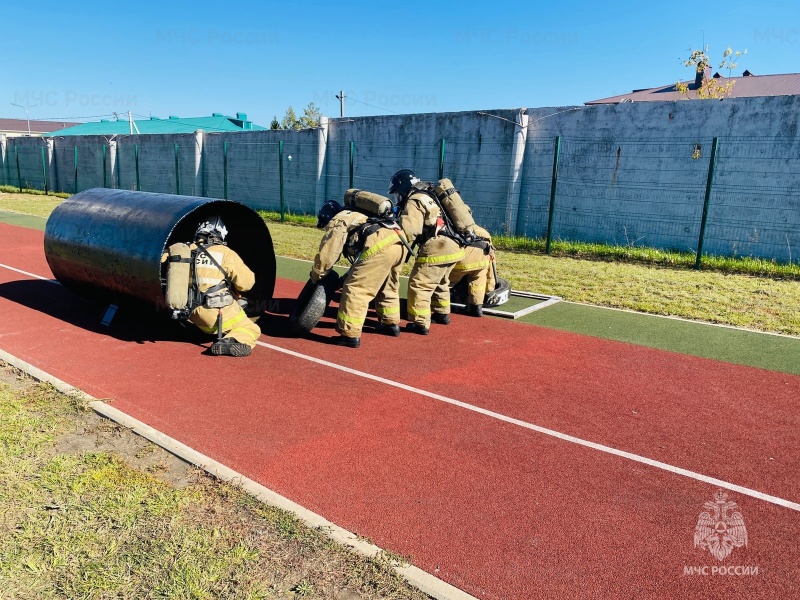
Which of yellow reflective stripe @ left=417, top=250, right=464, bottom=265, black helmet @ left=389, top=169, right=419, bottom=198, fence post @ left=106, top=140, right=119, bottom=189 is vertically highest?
fence post @ left=106, top=140, right=119, bottom=189

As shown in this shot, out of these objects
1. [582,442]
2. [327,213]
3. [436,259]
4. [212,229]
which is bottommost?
[582,442]

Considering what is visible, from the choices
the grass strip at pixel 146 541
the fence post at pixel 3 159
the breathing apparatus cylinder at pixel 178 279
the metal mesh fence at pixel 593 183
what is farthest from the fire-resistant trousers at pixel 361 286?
the fence post at pixel 3 159

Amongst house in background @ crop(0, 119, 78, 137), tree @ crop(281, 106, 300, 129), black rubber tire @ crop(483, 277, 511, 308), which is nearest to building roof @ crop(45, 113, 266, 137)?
tree @ crop(281, 106, 300, 129)

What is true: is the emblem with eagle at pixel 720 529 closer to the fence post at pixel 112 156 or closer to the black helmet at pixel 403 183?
the black helmet at pixel 403 183

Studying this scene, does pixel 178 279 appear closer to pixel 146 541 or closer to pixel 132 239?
pixel 132 239

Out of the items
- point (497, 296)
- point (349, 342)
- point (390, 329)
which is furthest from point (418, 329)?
point (497, 296)

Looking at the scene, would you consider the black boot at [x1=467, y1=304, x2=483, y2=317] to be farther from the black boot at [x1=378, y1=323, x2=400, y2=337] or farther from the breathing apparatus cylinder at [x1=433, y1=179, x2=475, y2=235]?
the black boot at [x1=378, y1=323, x2=400, y2=337]

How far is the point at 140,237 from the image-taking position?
6797 millimetres

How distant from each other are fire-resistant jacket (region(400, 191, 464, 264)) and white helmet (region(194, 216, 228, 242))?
2049 millimetres

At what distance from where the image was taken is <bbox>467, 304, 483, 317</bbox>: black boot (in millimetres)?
8672

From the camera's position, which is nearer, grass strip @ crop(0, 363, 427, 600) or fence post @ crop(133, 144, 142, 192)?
grass strip @ crop(0, 363, 427, 600)

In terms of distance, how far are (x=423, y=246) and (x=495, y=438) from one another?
138 inches

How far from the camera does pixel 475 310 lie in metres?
8.69

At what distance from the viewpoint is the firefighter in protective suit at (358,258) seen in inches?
271
